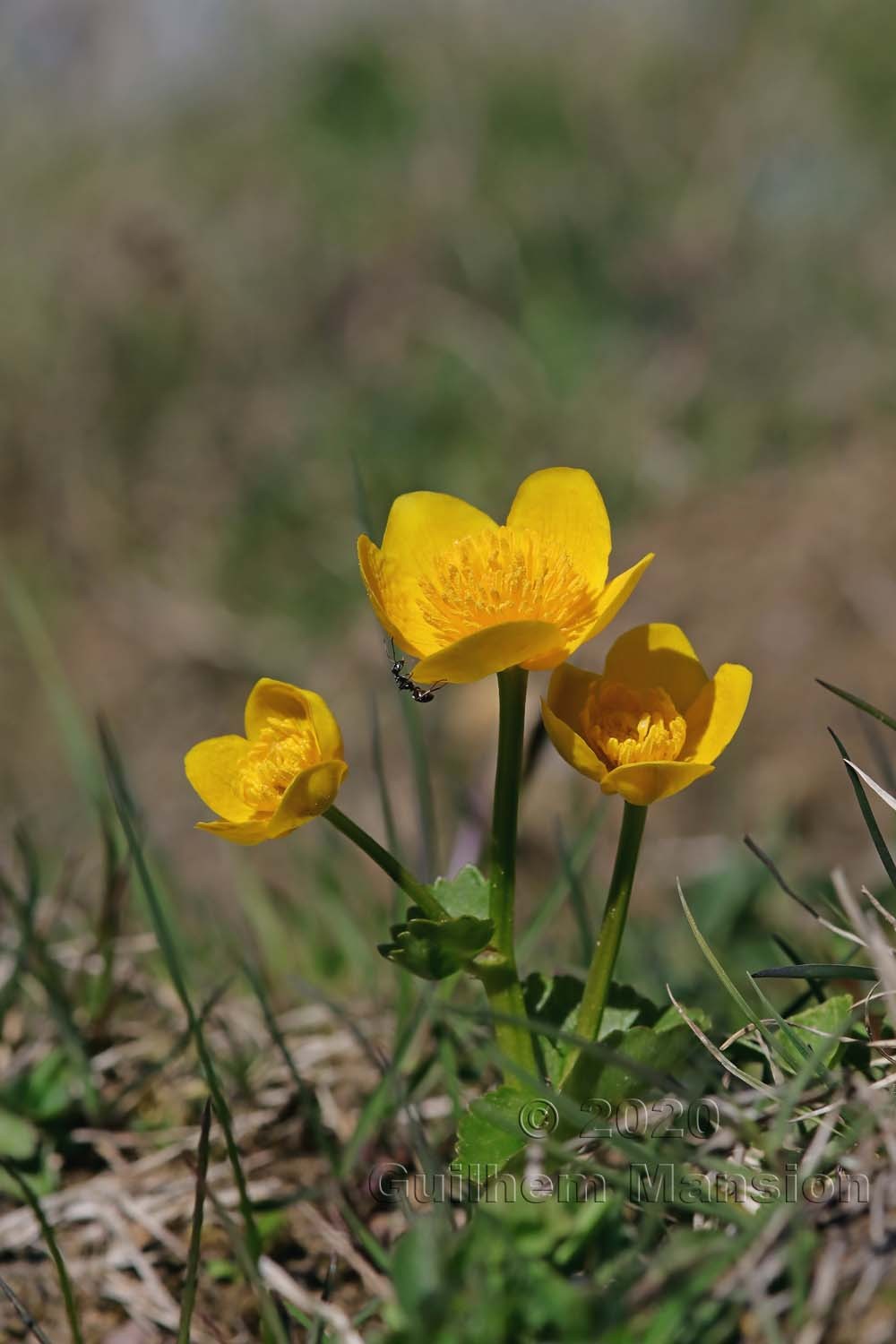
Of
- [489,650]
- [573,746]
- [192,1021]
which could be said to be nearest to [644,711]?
[573,746]

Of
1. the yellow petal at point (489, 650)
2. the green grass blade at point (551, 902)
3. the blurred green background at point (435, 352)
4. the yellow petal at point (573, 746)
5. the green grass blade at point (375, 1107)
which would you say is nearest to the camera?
the yellow petal at point (489, 650)

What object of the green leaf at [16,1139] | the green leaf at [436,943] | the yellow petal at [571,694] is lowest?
the green leaf at [16,1139]

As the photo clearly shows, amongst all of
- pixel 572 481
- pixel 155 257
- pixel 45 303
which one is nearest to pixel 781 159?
pixel 155 257

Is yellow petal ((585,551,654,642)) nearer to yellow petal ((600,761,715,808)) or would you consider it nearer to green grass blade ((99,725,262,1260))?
yellow petal ((600,761,715,808))

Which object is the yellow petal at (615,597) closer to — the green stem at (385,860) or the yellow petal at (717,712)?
the yellow petal at (717,712)

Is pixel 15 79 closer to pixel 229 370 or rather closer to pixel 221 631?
pixel 229 370

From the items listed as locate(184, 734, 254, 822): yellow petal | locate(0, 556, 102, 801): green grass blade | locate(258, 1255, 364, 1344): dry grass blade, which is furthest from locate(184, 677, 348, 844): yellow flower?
locate(0, 556, 102, 801): green grass blade

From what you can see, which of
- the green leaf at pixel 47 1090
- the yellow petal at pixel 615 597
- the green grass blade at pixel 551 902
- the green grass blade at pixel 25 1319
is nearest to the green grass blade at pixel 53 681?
the green leaf at pixel 47 1090
